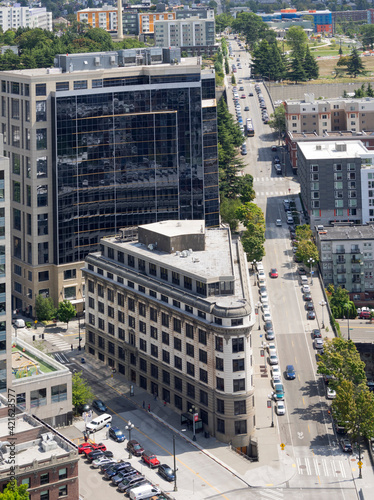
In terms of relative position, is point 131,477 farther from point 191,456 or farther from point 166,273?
point 166,273

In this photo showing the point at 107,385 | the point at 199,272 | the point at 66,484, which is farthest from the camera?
the point at 107,385

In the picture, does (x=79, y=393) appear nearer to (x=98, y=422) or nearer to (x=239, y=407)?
(x=98, y=422)

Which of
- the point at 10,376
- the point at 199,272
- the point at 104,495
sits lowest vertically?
the point at 104,495

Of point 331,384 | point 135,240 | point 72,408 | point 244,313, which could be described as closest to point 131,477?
point 72,408

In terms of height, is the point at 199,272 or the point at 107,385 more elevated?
the point at 199,272

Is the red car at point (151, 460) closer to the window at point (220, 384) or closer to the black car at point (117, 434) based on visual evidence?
the black car at point (117, 434)

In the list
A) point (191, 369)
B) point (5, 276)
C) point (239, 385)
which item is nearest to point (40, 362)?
point (5, 276)
